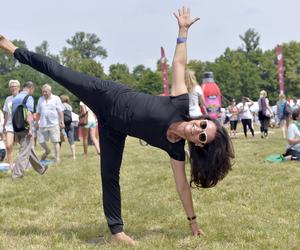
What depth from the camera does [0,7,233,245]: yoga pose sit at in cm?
417

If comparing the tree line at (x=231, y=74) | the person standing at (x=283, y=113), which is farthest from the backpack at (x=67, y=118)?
the tree line at (x=231, y=74)

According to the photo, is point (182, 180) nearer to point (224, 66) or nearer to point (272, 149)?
point (272, 149)

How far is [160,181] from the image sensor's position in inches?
317

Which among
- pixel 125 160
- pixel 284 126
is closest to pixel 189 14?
pixel 125 160

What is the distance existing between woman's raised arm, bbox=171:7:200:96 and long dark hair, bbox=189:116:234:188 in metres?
0.42

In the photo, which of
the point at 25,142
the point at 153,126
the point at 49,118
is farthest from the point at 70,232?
the point at 49,118

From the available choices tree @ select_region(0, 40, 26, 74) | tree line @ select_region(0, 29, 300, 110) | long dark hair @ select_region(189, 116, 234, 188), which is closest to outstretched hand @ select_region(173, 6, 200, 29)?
long dark hair @ select_region(189, 116, 234, 188)

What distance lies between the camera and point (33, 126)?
1038 centimetres

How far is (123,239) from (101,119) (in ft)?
3.63

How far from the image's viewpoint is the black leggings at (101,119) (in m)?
4.57

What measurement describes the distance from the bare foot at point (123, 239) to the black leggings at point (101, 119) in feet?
0.18

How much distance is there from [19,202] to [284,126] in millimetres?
13656

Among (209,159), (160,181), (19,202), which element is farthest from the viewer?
(160,181)

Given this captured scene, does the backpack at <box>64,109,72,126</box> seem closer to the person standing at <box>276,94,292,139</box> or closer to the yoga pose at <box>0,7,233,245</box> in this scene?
the person standing at <box>276,94,292,139</box>
